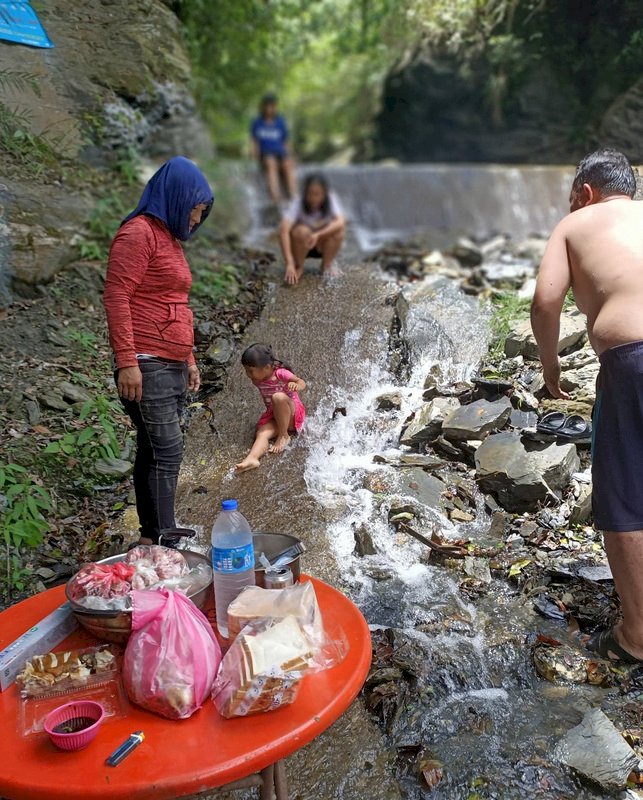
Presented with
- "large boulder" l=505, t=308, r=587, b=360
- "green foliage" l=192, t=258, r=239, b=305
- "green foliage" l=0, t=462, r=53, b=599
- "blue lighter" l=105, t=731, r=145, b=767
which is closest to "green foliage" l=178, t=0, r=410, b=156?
"green foliage" l=192, t=258, r=239, b=305

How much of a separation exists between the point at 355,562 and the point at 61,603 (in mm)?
1373

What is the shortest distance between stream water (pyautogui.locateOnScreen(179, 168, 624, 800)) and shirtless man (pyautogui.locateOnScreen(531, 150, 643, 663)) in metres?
0.44

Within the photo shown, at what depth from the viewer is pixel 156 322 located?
2.82 metres

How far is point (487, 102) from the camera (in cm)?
868

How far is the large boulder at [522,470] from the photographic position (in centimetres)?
336

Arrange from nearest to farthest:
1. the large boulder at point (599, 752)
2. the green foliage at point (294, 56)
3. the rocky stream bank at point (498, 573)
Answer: the large boulder at point (599, 752) < the rocky stream bank at point (498, 573) < the green foliage at point (294, 56)

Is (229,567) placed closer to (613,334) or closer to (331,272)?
(613,334)

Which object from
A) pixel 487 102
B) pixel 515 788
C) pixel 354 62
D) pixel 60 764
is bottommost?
pixel 515 788

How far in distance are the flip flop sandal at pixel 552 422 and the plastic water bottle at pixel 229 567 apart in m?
1.93

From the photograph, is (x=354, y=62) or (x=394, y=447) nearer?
(x=394, y=447)

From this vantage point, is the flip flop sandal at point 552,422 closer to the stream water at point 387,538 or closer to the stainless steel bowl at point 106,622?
the stream water at point 387,538

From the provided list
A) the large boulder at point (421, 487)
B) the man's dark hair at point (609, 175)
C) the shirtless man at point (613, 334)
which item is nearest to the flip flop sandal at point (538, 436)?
the large boulder at point (421, 487)

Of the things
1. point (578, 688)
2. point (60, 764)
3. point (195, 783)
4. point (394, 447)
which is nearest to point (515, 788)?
point (578, 688)

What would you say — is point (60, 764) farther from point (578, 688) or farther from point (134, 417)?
point (578, 688)
